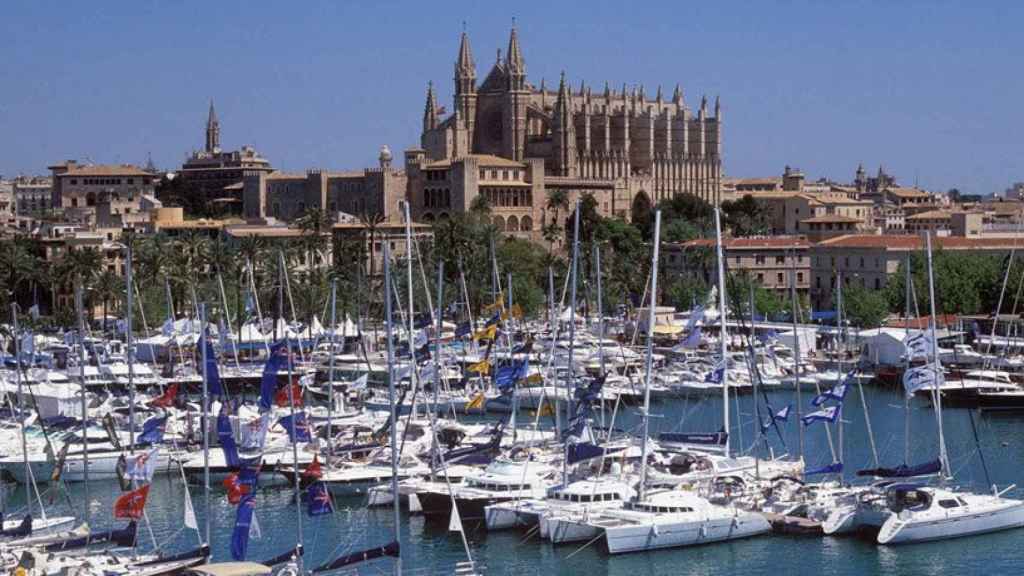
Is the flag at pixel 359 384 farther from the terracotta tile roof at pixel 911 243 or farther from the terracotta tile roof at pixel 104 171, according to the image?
the terracotta tile roof at pixel 104 171

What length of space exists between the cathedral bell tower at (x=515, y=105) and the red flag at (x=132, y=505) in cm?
11278

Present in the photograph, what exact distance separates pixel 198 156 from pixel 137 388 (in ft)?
395

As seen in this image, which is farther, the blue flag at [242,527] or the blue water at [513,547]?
the blue water at [513,547]

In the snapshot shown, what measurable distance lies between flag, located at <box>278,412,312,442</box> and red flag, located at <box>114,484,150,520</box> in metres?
3.80

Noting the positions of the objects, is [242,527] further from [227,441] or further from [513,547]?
[513,547]

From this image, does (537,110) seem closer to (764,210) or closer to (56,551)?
(764,210)

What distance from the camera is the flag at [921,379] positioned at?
47263 millimetres

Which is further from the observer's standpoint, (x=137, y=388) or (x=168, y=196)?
(x=168, y=196)

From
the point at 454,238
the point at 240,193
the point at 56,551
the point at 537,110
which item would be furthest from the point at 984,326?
the point at 240,193

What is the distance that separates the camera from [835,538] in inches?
1640

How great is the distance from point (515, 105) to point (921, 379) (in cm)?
10149

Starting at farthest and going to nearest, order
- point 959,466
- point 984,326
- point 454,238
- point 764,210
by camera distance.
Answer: point 764,210 < point 454,238 < point 984,326 < point 959,466

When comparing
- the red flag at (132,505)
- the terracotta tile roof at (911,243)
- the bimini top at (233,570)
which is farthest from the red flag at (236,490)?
the terracotta tile roof at (911,243)

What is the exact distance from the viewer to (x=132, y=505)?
35688 millimetres
